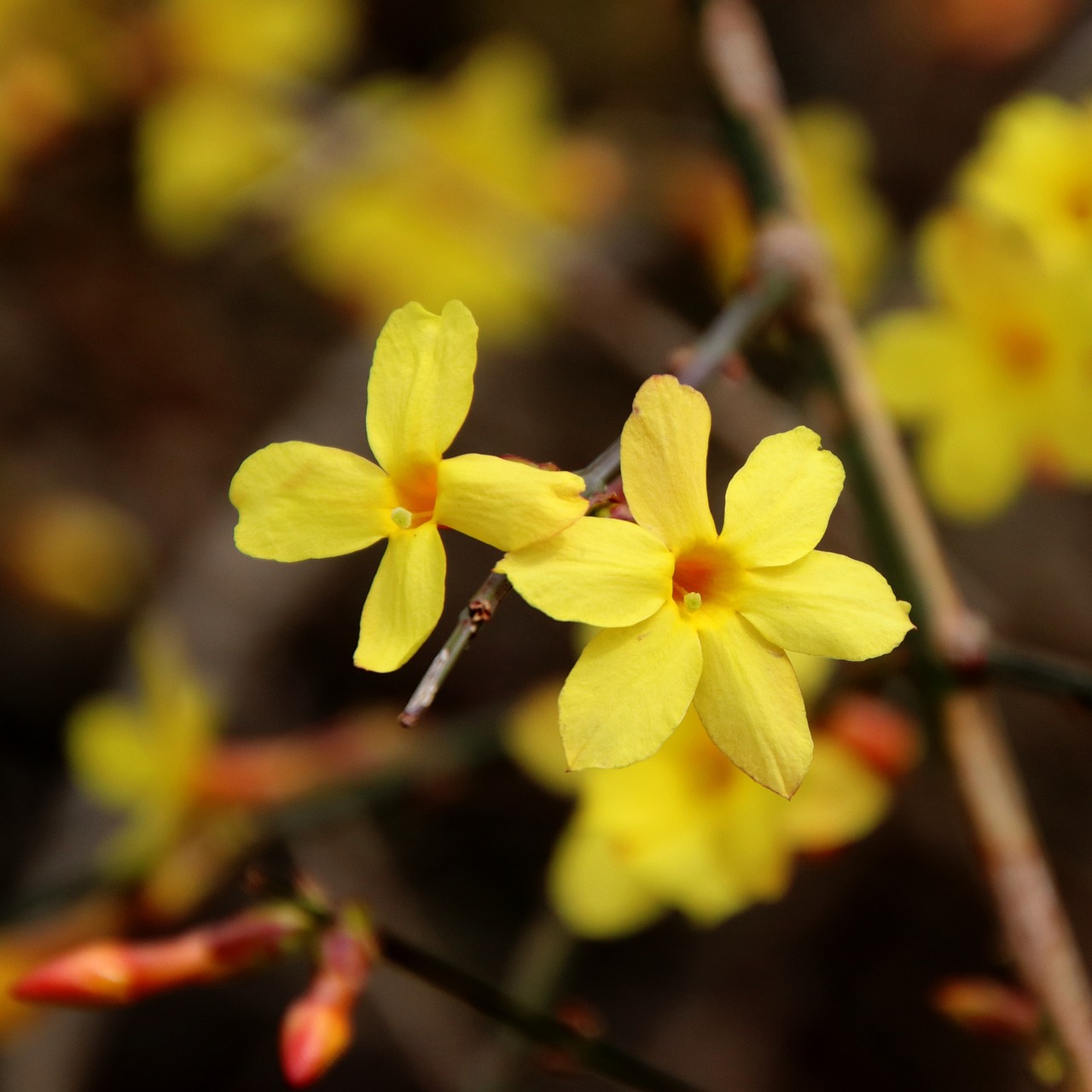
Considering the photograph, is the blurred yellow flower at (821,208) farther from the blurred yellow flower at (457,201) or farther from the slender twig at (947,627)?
the slender twig at (947,627)

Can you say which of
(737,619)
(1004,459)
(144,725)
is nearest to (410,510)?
(737,619)

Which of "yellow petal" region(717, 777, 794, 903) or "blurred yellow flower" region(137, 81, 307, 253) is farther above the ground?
"blurred yellow flower" region(137, 81, 307, 253)

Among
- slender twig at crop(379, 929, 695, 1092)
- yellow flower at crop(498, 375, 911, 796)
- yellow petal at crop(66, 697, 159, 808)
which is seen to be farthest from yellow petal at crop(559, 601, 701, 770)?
yellow petal at crop(66, 697, 159, 808)

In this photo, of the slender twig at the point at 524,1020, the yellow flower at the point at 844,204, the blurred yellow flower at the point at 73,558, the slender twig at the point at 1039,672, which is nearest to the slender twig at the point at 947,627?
the slender twig at the point at 1039,672

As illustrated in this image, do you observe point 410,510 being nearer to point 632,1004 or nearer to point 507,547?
point 507,547

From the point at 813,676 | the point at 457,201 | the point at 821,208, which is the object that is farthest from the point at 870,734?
the point at 457,201

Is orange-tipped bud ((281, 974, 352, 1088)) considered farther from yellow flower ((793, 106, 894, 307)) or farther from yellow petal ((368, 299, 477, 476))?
yellow flower ((793, 106, 894, 307))

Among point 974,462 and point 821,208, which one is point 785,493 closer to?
point 974,462
